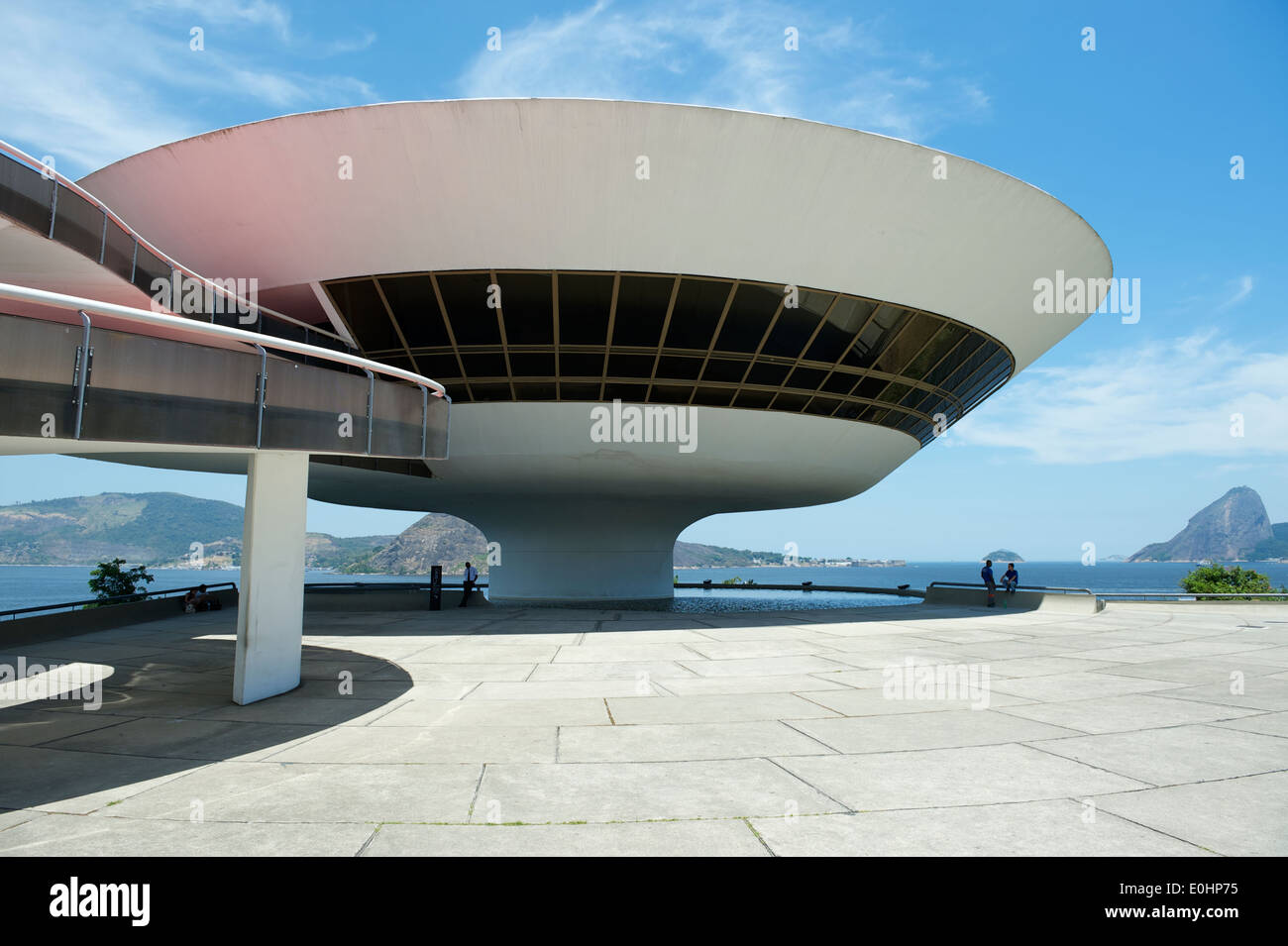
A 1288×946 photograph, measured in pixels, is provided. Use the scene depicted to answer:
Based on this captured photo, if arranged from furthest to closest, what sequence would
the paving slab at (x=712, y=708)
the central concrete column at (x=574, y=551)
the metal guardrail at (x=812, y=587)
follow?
the metal guardrail at (x=812, y=587) < the central concrete column at (x=574, y=551) < the paving slab at (x=712, y=708)

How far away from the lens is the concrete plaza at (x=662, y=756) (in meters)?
4.21

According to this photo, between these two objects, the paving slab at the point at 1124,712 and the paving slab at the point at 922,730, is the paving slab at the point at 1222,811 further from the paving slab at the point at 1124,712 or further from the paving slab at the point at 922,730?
the paving slab at the point at 1124,712

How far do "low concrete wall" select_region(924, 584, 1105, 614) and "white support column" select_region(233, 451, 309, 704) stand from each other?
19449 millimetres

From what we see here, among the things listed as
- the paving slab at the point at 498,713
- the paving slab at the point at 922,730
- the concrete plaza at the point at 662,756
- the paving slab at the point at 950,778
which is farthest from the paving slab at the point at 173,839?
the paving slab at the point at 922,730

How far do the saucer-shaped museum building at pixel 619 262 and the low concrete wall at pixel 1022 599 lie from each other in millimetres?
6369

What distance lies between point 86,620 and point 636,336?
44.9 ft

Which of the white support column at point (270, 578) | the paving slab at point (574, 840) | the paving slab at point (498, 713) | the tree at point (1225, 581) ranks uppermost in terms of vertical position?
the white support column at point (270, 578)

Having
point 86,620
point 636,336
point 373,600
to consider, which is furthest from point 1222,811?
point 373,600

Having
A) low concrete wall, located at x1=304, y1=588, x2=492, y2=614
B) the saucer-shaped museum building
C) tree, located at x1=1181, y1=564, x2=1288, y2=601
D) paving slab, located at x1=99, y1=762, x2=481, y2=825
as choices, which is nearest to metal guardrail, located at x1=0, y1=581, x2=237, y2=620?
low concrete wall, located at x1=304, y1=588, x2=492, y2=614

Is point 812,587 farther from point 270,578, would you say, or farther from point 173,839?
point 173,839

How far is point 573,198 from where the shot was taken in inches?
591
